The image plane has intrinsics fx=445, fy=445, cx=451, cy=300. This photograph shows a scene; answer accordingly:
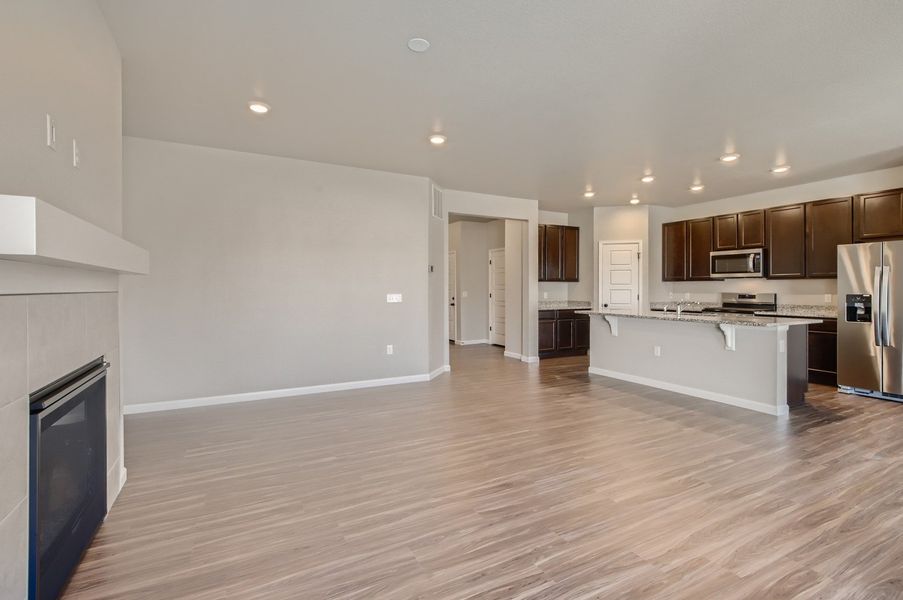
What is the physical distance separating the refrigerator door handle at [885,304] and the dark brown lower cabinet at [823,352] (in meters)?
0.63

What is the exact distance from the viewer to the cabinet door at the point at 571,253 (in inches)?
332

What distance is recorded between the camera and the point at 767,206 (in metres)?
6.75

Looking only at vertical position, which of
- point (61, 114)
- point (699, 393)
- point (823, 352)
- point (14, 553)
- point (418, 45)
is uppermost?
point (418, 45)

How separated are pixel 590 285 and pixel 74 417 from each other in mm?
7875

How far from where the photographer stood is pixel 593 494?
273cm

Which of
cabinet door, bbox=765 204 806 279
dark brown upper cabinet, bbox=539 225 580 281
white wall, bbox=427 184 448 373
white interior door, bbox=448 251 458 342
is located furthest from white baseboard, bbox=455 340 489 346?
cabinet door, bbox=765 204 806 279

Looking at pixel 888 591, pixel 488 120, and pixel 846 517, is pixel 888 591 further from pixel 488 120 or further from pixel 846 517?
pixel 488 120

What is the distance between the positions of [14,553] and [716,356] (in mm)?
5593

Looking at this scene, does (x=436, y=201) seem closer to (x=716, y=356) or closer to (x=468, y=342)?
(x=716, y=356)

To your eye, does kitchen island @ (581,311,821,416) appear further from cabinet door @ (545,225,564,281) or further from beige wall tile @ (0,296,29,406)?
beige wall tile @ (0,296,29,406)

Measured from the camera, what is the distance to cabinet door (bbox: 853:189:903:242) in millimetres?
5191

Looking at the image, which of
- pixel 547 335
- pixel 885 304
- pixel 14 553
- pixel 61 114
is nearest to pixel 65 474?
pixel 14 553

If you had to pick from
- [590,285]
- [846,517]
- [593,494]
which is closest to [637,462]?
[593,494]

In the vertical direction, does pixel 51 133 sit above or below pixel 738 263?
above
